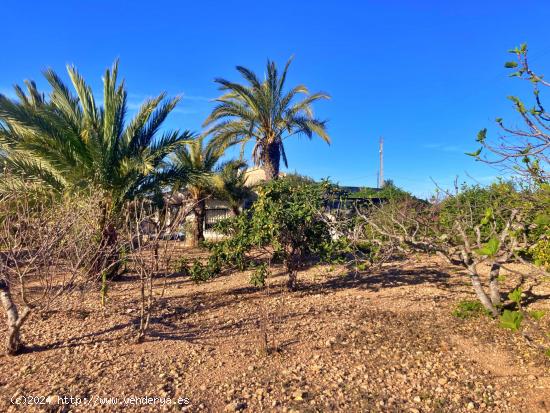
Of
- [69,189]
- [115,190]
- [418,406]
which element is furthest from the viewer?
[115,190]

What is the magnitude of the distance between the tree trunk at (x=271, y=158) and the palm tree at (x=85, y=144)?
530 cm

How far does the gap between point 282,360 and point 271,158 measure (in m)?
10.2

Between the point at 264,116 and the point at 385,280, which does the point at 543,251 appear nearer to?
the point at 385,280

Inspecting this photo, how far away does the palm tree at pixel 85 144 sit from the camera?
7.37 m

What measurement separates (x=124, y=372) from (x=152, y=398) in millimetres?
620

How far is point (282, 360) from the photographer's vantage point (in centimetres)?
386

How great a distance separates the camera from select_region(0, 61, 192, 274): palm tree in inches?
290

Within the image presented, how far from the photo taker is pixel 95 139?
24.8 ft

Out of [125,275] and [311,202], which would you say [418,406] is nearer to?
[311,202]

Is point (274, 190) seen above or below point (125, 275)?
above

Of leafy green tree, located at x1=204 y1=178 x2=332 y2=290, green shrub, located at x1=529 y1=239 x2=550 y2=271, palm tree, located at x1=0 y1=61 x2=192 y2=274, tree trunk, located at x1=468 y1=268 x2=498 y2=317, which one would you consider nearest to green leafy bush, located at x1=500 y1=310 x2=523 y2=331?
green shrub, located at x1=529 y1=239 x2=550 y2=271

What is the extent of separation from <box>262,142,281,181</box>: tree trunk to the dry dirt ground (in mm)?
7767

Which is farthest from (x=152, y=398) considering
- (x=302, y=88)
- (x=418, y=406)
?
(x=302, y=88)

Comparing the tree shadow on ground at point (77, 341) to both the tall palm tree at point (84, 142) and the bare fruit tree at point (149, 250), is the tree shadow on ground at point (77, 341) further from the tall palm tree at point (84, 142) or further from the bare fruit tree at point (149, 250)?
the tall palm tree at point (84, 142)
